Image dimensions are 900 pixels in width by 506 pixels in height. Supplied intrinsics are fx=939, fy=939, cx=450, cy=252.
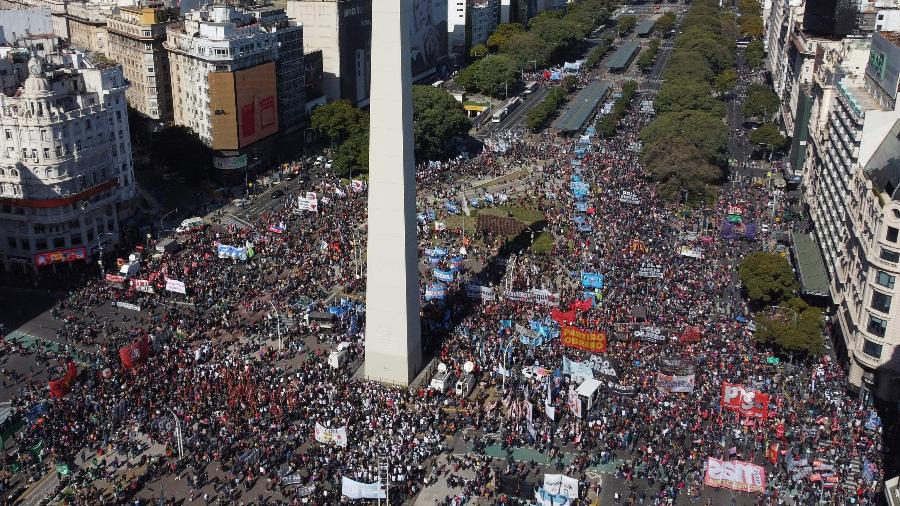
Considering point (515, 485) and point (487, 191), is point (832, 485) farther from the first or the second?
point (487, 191)

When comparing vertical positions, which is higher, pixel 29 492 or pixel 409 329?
pixel 409 329

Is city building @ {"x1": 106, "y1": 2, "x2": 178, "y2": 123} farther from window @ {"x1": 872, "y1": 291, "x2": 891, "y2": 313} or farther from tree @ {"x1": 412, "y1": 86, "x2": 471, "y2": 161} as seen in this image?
window @ {"x1": 872, "y1": 291, "x2": 891, "y2": 313}

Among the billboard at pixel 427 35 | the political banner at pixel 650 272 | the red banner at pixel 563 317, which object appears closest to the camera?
the red banner at pixel 563 317

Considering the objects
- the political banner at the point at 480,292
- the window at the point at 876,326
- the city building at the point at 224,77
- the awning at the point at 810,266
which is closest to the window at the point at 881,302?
the window at the point at 876,326

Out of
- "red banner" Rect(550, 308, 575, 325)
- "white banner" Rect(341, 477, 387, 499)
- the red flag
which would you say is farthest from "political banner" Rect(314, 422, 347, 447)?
"red banner" Rect(550, 308, 575, 325)

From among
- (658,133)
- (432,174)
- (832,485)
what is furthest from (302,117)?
(832,485)

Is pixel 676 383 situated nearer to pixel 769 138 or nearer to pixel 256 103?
pixel 256 103

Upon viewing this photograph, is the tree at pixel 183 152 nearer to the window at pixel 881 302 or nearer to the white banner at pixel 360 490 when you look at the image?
the white banner at pixel 360 490
